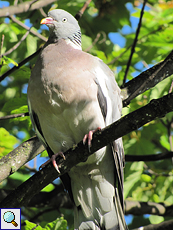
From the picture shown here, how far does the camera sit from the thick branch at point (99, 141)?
6.33ft

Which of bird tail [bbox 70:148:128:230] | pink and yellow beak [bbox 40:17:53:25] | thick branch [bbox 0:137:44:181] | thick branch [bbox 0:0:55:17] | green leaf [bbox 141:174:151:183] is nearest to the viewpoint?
thick branch [bbox 0:137:44:181]

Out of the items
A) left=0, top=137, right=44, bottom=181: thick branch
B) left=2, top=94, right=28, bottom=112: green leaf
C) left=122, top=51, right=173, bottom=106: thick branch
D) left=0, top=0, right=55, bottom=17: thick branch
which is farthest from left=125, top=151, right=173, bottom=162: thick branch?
left=0, top=0, right=55, bottom=17: thick branch

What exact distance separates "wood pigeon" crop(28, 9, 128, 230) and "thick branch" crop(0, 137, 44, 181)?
10 cm

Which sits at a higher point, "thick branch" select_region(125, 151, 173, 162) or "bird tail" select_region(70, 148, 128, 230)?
"thick branch" select_region(125, 151, 173, 162)

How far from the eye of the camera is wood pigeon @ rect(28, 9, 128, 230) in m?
2.73

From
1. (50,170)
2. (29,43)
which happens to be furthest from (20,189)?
(29,43)

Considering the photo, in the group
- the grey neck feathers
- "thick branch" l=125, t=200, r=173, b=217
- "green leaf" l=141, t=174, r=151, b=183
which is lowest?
"thick branch" l=125, t=200, r=173, b=217

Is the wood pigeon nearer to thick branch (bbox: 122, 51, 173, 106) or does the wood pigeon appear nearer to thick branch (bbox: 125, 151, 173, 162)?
thick branch (bbox: 122, 51, 173, 106)

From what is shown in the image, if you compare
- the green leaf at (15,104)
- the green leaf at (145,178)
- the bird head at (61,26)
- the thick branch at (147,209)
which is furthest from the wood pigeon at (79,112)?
the green leaf at (145,178)

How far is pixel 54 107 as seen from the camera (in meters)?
2.75

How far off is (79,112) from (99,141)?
589 mm

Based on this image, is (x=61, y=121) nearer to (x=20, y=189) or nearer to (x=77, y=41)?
(x=20, y=189)

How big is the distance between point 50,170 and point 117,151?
678mm

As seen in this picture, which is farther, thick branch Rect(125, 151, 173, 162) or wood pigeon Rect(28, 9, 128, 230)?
thick branch Rect(125, 151, 173, 162)
